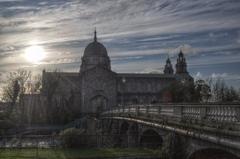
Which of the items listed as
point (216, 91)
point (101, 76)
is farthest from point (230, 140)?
point (101, 76)

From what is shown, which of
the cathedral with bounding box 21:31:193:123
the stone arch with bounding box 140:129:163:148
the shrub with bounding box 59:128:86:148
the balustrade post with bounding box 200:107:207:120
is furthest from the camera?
the cathedral with bounding box 21:31:193:123

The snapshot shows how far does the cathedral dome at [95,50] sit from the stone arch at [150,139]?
6157 centimetres

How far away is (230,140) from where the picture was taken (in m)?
12.9

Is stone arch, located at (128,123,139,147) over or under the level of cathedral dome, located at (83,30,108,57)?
under

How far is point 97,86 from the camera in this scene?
80.8 meters

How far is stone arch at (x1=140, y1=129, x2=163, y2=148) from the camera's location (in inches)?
1068

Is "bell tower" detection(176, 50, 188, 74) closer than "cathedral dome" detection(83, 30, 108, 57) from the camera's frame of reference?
No

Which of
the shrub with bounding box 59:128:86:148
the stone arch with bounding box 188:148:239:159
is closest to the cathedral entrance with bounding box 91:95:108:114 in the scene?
the shrub with bounding box 59:128:86:148

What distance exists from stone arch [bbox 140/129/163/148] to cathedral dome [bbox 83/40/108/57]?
61.6m

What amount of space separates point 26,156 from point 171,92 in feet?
163

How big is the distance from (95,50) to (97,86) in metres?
12.1

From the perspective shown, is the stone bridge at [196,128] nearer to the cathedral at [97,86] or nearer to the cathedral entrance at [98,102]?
the cathedral at [97,86]

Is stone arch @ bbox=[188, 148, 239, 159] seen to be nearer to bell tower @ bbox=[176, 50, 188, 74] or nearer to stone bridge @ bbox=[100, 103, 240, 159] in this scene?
stone bridge @ bbox=[100, 103, 240, 159]

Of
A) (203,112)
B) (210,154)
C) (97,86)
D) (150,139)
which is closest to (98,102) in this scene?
(97,86)
